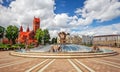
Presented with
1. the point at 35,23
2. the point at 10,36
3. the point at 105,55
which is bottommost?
the point at 105,55

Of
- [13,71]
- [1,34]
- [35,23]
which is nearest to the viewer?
[13,71]

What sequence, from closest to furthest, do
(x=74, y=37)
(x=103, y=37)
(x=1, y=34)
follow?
1. (x=1, y=34)
2. (x=103, y=37)
3. (x=74, y=37)

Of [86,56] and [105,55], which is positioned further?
[105,55]

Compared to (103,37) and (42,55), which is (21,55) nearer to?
(42,55)

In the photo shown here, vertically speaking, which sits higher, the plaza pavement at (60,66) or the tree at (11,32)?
the tree at (11,32)

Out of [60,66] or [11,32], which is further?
[11,32]

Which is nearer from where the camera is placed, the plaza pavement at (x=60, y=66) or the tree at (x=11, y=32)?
the plaza pavement at (x=60, y=66)

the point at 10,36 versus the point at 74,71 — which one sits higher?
the point at 10,36

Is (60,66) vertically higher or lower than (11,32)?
lower

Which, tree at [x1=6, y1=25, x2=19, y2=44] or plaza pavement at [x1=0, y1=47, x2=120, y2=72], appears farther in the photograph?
tree at [x1=6, y1=25, x2=19, y2=44]

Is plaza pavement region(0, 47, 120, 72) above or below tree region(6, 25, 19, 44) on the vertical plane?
below

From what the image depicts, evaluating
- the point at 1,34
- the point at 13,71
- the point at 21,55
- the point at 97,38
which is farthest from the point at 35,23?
the point at 13,71

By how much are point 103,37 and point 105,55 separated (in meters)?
103

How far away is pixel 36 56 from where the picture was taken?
1956 centimetres
